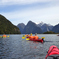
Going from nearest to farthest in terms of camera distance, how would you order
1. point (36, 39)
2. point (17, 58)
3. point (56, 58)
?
1. point (56, 58)
2. point (17, 58)
3. point (36, 39)

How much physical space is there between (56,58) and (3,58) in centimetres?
941

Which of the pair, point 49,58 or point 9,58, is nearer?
point 49,58

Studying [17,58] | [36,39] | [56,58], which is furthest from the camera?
[36,39]

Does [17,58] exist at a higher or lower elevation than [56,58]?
lower

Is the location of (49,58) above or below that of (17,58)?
above

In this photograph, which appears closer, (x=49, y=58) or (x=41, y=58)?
(x=49, y=58)

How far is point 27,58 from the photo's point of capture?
14.8m

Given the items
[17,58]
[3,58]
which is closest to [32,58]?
[17,58]

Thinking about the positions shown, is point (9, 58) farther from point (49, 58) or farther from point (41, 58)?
point (49, 58)

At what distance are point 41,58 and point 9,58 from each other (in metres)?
4.89

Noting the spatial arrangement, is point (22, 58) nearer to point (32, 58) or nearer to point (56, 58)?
point (32, 58)

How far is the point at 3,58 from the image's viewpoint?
48.4 ft

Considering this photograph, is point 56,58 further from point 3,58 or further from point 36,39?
point 36,39

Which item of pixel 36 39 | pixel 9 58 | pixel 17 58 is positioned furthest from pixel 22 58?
pixel 36 39
